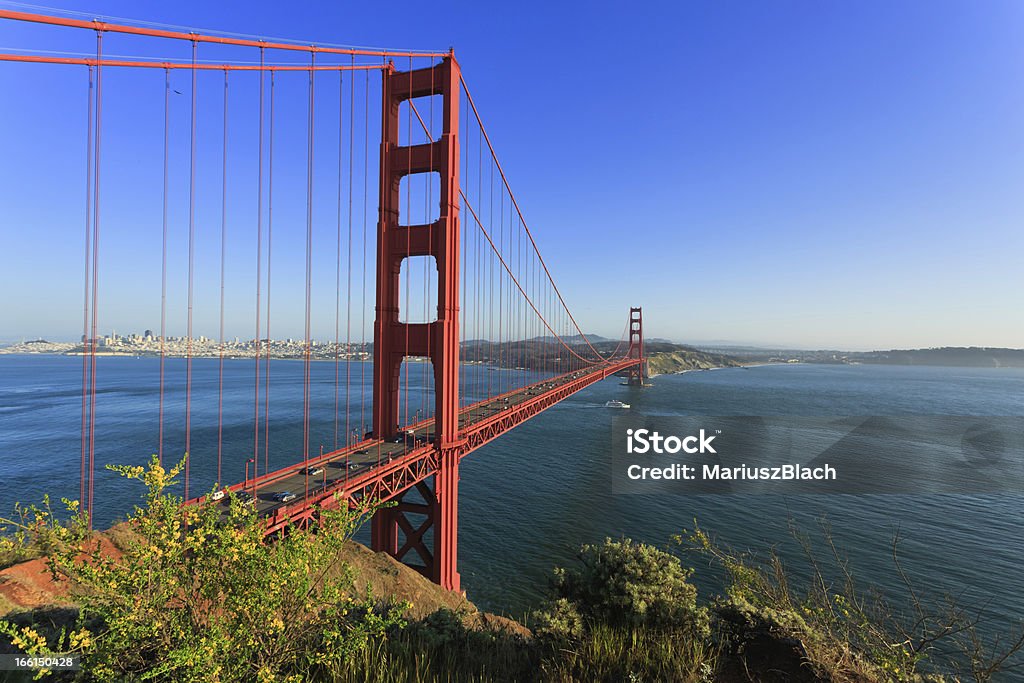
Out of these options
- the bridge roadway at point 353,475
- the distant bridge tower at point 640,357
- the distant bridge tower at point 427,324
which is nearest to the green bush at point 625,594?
the bridge roadway at point 353,475

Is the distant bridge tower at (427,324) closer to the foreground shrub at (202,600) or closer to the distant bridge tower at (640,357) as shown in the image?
the foreground shrub at (202,600)

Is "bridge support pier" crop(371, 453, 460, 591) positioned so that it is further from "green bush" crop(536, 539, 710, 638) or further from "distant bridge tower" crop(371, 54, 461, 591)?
"green bush" crop(536, 539, 710, 638)

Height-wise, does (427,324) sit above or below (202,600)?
above

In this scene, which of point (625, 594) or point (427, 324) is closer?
point (625, 594)

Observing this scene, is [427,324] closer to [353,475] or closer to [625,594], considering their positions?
[353,475]

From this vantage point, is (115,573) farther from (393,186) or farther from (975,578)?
(975,578)

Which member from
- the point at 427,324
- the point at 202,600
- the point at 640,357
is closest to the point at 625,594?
the point at 202,600

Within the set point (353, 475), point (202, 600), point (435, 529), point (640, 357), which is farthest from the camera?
point (640, 357)

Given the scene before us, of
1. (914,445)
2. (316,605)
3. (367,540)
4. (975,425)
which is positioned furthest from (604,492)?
(975,425)

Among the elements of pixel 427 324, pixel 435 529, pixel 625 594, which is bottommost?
pixel 435 529
